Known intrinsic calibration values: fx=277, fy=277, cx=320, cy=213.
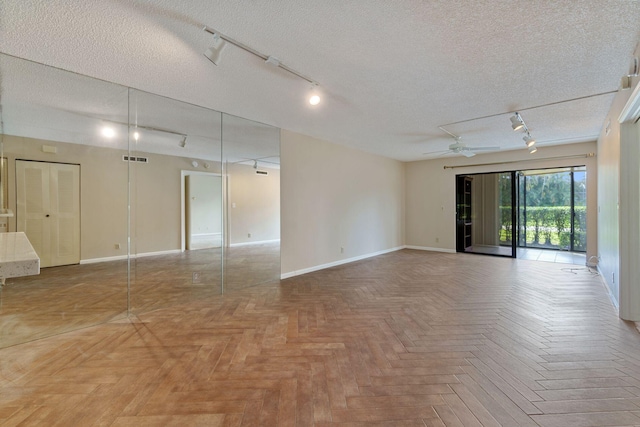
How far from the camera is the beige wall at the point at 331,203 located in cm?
471

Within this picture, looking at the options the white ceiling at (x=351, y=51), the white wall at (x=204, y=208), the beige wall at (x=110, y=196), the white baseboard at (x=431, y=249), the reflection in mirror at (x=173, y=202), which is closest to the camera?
the white ceiling at (x=351, y=51)

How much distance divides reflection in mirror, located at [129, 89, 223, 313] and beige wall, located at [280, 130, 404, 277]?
1110mm

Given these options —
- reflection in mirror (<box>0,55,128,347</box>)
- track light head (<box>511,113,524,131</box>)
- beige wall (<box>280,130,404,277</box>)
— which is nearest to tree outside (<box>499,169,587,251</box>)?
beige wall (<box>280,130,404,277</box>)

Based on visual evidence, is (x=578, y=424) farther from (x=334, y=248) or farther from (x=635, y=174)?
(x=334, y=248)

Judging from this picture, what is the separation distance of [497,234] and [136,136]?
8.84 metres

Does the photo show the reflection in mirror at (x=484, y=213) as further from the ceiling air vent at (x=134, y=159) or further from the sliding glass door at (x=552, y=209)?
the ceiling air vent at (x=134, y=159)

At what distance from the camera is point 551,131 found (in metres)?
4.75

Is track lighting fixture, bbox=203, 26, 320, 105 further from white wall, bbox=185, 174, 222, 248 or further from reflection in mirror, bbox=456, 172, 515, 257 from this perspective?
reflection in mirror, bbox=456, 172, 515, 257

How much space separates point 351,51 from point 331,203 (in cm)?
341

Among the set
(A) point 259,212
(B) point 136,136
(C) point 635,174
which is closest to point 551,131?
(C) point 635,174

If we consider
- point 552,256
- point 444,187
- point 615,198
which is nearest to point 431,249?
point 444,187

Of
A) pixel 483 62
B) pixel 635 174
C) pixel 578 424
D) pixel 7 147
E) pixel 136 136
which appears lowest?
pixel 578 424

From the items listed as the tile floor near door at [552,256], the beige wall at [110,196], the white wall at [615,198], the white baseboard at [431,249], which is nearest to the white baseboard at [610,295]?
the white wall at [615,198]

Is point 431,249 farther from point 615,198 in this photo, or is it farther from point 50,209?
point 50,209
